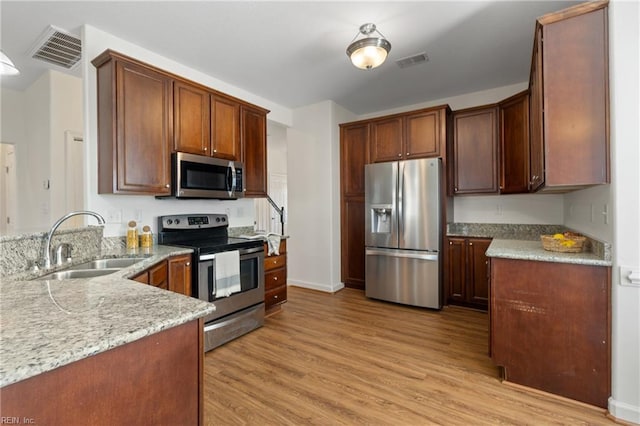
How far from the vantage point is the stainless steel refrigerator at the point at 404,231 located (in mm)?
3492

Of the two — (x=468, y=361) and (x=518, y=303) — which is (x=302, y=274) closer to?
(x=468, y=361)

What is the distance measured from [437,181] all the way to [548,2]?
69.1 inches

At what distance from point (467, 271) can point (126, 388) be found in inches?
145

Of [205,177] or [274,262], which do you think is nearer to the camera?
[205,177]

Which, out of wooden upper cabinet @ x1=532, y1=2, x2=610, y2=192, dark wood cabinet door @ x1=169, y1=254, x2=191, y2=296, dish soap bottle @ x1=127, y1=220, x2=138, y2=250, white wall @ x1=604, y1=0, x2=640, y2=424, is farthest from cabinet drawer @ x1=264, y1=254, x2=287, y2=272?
white wall @ x1=604, y1=0, x2=640, y2=424

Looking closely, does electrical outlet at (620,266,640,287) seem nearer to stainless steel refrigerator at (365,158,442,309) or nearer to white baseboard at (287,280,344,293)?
stainless steel refrigerator at (365,158,442,309)

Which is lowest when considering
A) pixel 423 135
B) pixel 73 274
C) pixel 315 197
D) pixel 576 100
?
pixel 73 274

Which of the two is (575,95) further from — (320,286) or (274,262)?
(320,286)

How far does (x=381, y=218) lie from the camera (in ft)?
12.7

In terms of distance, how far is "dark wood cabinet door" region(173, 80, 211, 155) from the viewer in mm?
2729

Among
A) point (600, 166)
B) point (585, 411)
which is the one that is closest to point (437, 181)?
point (600, 166)

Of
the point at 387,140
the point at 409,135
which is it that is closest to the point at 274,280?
the point at 387,140

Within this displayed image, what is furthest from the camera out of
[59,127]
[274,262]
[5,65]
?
[274,262]

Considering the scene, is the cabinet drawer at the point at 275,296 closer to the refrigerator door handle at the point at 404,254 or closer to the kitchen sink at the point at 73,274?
the refrigerator door handle at the point at 404,254
